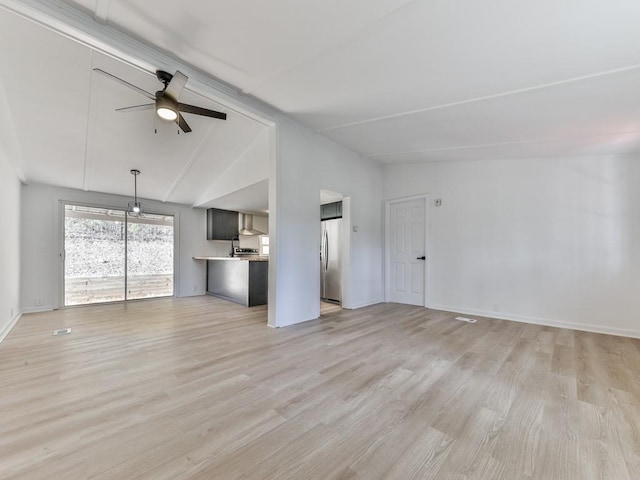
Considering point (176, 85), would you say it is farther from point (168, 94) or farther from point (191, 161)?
point (191, 161)

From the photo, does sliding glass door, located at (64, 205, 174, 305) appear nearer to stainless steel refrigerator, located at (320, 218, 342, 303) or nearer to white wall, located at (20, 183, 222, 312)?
white wall, located at (20, 183, 222, 312)

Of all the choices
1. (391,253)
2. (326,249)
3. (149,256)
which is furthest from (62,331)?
(391,253)

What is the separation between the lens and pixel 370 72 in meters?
2.76

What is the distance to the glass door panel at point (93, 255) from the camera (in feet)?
18.5

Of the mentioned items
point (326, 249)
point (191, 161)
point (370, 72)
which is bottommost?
point (326, 249)

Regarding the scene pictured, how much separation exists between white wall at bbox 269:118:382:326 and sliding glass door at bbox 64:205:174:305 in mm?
4261

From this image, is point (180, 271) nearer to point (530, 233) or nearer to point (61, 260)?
point (61, 260)

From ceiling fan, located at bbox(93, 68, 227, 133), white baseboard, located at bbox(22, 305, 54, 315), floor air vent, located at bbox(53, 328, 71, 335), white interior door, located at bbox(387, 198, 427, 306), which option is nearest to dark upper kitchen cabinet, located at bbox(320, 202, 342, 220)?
white interior door, located at bbox(387, 198, 427, 306)

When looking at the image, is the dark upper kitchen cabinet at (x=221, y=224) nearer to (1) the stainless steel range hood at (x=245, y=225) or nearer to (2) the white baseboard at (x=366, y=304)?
(1) the stainless steel range hood at (x=245, y=225)

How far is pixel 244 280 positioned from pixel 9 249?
3551 millimetres

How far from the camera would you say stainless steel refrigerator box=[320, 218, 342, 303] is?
5.71 metres

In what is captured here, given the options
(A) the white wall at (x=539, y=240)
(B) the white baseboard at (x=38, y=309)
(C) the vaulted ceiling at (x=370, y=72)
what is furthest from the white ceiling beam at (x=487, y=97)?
(B) the white baseboard at (x=38, y=309)

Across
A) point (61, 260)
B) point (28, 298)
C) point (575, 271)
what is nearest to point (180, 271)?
point (61, 260)

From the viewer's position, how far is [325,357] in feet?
9.48
